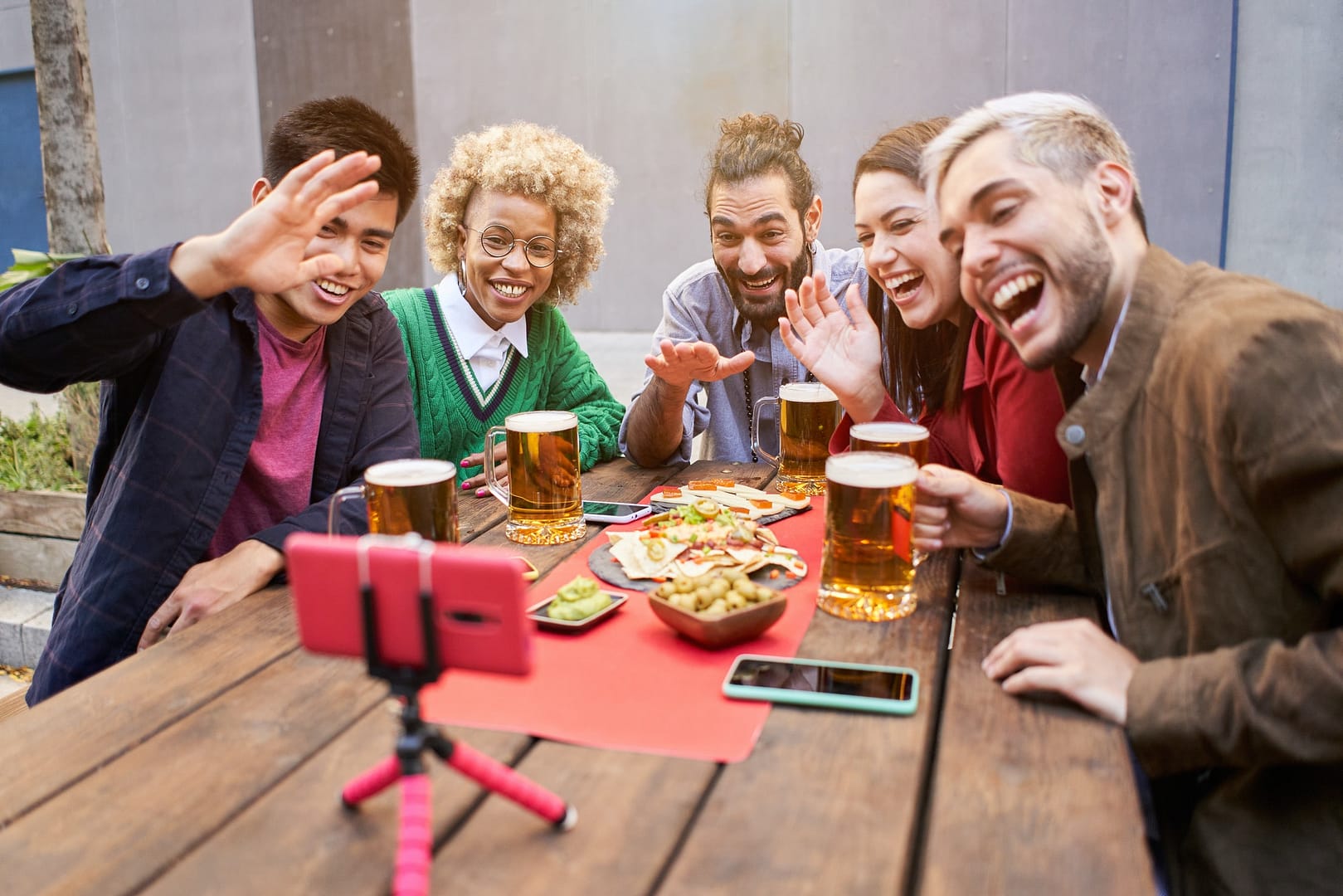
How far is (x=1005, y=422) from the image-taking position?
6.05ft

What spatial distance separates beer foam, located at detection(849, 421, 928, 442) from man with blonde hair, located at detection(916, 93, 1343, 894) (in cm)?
9

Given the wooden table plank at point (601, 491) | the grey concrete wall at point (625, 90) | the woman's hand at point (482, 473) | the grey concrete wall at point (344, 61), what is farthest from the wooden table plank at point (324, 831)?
the grey concrete wall at point (344, 61)

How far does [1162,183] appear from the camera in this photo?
5.66 m

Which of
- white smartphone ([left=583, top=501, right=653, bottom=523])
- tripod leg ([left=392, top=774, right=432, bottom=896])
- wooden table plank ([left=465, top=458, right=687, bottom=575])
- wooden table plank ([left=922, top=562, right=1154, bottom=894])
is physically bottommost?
wooden table plank ([left=465, top=458, right=687, bottom=575])

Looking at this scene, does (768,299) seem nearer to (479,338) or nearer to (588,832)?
(479,338)

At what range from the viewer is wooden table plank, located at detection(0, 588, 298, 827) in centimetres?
105

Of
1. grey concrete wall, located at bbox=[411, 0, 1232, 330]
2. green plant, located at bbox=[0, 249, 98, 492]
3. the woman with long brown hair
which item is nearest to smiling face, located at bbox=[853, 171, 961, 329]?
the woman with long brown hair

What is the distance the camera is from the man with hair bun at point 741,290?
2.50 m

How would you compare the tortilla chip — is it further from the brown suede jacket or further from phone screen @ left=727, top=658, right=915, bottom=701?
the brown suede jacket

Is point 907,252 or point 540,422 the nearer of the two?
A: point 540,422

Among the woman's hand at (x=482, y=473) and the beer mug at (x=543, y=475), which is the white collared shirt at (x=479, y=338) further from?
the beer mug at (x=543, y=475)

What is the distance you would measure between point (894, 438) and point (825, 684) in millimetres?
544

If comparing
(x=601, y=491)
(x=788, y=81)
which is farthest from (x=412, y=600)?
(x=788, y=81)

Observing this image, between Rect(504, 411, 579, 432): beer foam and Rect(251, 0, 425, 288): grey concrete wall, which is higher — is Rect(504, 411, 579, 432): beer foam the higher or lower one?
the lower one
